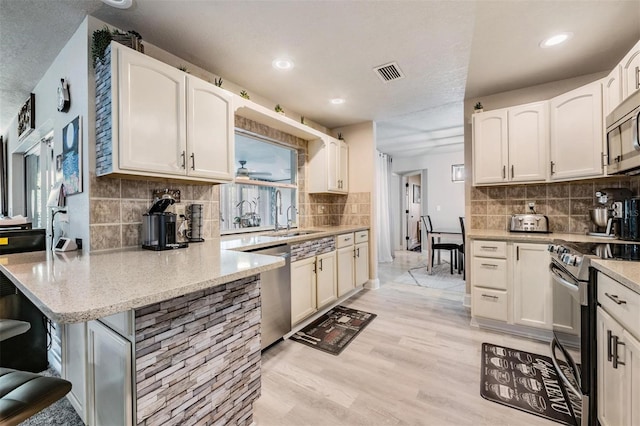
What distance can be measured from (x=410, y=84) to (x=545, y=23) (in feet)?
3.67

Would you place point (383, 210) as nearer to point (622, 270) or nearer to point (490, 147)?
point (490, 147)

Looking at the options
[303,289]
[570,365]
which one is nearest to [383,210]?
[303,289]

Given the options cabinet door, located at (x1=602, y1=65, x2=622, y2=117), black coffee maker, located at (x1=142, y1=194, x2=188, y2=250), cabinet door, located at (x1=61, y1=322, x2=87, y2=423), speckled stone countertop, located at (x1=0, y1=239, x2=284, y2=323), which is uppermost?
cabinet door, located at (x1=602, y1=65, x2=622, y2=117)

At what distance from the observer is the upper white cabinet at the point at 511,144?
260 centimetres

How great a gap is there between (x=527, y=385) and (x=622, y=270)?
3.49 feet

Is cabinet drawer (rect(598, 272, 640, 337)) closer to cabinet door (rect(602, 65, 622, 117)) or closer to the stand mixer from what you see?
the stand mixer

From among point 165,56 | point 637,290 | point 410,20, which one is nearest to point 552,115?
point 410,20

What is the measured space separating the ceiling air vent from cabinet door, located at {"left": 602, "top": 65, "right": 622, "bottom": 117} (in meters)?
1.58

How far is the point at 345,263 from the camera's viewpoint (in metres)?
3.30

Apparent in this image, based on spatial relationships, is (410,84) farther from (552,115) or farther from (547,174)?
(547,174)

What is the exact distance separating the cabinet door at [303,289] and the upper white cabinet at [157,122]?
1.07 m

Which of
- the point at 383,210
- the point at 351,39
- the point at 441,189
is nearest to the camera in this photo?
the point at 351,39

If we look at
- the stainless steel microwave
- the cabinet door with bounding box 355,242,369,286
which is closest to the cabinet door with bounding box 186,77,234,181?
the cabinet door with bounding box 355,242,369,286

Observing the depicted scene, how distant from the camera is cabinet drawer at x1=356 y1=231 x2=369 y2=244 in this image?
3629 millimetres
